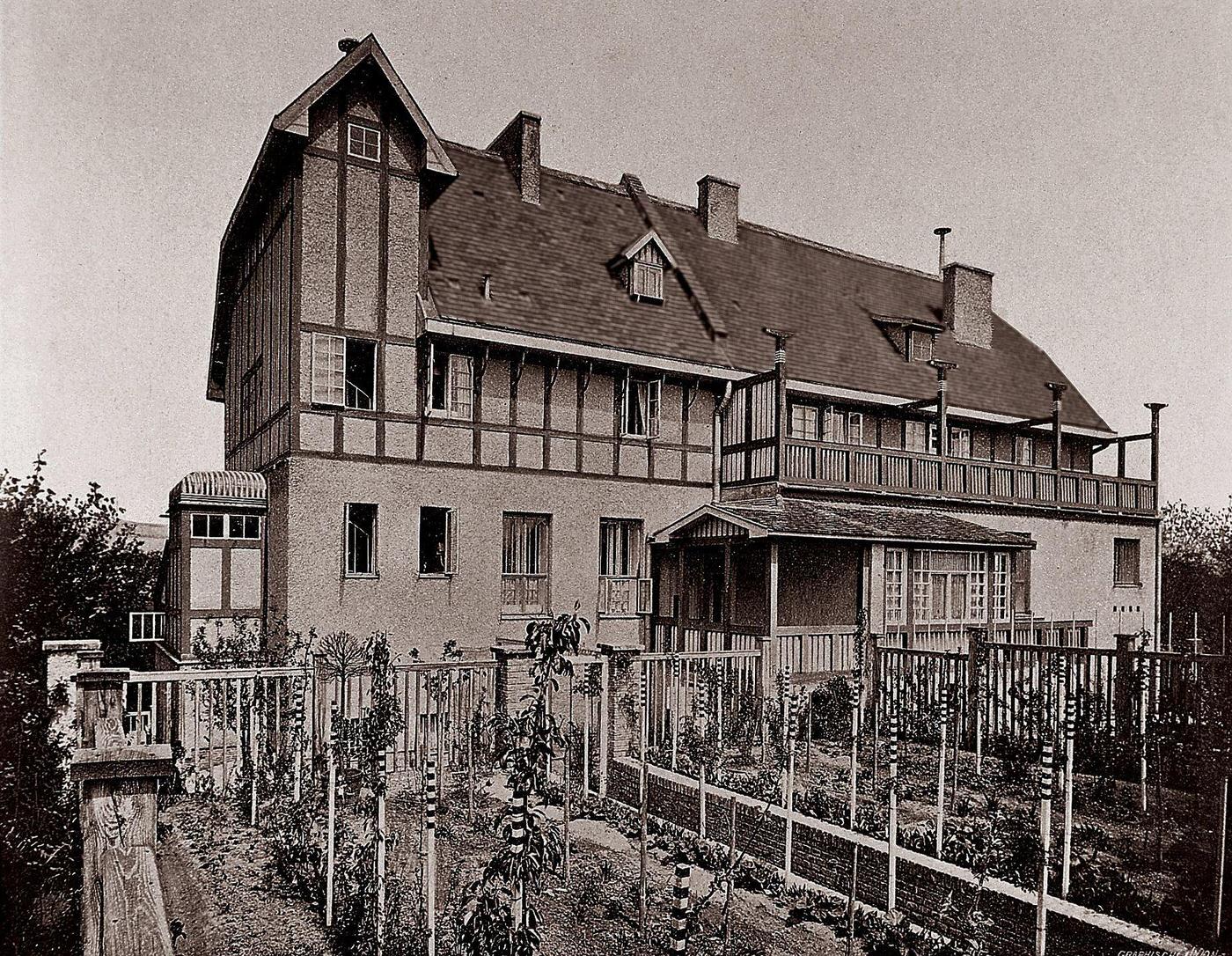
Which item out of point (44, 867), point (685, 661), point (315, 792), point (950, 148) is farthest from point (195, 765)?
point (950, 148)

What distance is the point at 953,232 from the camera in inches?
998

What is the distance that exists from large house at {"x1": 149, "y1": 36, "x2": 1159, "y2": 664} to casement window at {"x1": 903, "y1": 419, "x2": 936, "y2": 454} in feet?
0.28

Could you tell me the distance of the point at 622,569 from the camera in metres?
15.9

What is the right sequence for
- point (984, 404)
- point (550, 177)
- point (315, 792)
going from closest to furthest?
point (315, 792), point (550, 177), point (984, 404)

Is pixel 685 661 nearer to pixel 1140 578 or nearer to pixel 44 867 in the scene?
pixel 44 867

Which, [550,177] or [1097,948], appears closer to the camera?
[1097,948]

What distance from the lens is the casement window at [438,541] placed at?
14.0 meters

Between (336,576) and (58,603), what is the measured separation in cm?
718

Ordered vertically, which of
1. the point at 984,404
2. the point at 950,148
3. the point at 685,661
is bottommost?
the point at 685,661

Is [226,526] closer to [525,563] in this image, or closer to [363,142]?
[525,563]

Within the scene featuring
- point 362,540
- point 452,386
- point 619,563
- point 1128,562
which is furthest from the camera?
point 1128,562

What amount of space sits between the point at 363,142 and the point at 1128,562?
19.6 metres

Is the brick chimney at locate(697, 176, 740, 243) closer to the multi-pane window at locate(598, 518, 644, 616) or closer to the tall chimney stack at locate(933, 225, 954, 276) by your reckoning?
the tall chimney stack at locate(933, 225, 954, 276)

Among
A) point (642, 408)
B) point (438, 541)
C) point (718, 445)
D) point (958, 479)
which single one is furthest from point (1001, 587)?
point (438, 541)
